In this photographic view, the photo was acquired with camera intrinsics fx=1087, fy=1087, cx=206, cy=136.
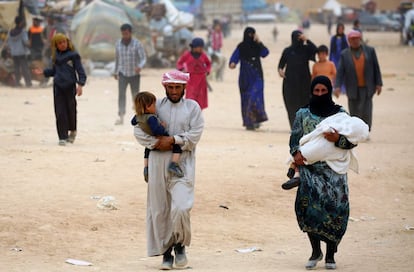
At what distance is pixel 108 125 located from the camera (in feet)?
54.3

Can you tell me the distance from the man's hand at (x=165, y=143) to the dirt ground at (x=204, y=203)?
0.88 metres

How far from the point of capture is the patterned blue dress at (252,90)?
1591 centimetres

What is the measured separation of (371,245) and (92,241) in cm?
224

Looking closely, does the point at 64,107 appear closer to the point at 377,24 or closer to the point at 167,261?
the point at 167,261

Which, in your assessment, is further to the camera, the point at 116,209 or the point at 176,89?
the point at 116,209

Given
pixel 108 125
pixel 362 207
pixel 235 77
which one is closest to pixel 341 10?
pixel 235 77

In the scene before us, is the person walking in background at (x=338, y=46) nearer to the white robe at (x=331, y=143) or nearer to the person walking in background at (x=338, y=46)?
the person walking in background at (x=338, y=46)

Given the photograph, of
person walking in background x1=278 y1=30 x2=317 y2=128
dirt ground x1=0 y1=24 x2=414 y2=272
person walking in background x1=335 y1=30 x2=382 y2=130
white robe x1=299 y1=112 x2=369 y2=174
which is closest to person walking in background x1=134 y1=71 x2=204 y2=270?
dirt ground x1=0 y1=24 x2=414 y2=272

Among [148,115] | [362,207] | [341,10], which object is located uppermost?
[148,115]

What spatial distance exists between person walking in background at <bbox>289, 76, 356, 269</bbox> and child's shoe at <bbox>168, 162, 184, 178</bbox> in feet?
2.55

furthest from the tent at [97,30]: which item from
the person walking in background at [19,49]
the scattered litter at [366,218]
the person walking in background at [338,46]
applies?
the scattered litter at [366,218]

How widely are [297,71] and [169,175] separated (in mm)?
7889

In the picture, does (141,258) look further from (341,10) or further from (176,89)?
(341,10)

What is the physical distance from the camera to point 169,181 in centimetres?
742
